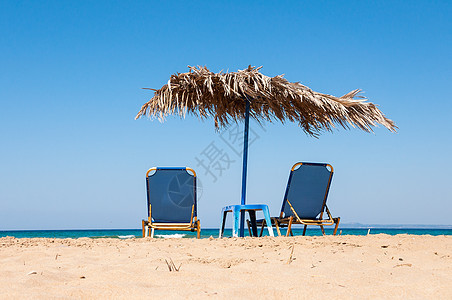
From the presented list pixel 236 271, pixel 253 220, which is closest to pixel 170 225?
pixel 253 220

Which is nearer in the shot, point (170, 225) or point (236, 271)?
point (236, 271)

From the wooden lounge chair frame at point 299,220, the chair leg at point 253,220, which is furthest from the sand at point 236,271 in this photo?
the chair leg at point 253,220

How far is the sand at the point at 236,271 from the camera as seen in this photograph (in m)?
1.73

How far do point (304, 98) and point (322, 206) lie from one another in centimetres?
144

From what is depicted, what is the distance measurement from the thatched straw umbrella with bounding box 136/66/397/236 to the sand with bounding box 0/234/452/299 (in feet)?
7.05

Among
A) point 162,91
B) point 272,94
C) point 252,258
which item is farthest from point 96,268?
point 272,94

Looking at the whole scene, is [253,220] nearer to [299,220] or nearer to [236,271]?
[299,220]

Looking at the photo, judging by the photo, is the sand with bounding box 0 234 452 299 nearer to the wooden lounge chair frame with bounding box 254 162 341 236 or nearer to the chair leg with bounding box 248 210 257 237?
the wooden lounge chair frame with bounding box 254 162 341 236

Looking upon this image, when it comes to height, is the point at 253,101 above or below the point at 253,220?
above

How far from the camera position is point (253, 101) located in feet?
18.0

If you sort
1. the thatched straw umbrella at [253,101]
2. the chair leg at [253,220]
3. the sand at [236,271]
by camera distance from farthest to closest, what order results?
the chair leg at [253,220]
the thatched straw umbrella at [253,101]
the sand at [236,271]

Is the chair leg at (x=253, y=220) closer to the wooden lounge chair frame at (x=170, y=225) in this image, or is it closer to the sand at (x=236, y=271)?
the wooden lounge chair frame at (x=170, y=225)

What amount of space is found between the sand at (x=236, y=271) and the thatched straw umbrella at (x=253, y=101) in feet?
7.05

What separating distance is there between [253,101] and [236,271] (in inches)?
140
